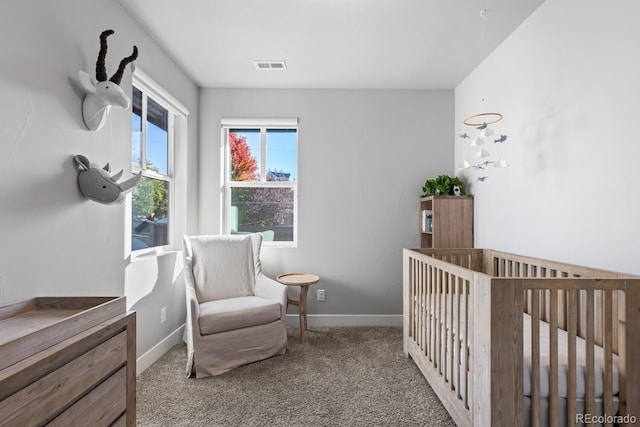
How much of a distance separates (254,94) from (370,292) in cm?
231

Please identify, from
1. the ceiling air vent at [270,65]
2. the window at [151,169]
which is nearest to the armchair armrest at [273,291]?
the window at [151,169]

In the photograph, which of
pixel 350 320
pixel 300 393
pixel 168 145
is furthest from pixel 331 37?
pixel 350 320

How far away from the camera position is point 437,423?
1.76 m

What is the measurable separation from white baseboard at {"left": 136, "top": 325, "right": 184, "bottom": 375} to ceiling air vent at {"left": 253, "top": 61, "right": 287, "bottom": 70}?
2352 mm

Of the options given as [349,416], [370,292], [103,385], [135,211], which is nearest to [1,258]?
[103,385]

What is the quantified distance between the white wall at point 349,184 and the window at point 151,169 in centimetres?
58

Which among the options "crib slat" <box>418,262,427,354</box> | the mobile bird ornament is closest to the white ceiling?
the mobile bird ornament

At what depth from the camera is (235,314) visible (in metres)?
2.36

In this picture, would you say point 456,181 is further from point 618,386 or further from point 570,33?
point 618,386

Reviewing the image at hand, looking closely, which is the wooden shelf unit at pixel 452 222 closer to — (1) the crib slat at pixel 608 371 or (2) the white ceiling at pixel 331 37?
(2) the white ceiling at pixel 331 37

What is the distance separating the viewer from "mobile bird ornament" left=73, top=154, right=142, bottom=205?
65.3 inches

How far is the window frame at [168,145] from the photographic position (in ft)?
7.41

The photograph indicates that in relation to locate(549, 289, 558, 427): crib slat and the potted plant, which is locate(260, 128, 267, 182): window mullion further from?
locate(549, 289, 558, 427): crib slat

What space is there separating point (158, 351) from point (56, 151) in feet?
5.41
